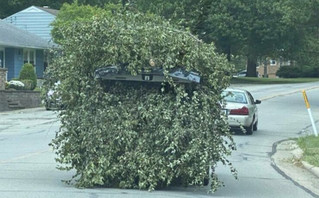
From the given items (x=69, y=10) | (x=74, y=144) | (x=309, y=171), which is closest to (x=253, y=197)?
(x=74, y=144)

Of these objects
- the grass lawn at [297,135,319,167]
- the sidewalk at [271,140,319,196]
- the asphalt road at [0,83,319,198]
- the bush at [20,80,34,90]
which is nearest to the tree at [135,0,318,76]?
the bush at [20,80,34,90]

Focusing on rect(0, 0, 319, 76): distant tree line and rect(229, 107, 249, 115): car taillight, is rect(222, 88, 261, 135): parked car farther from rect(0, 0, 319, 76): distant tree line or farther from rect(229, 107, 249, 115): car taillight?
rect(0, 0, 319, 76): distant tree line

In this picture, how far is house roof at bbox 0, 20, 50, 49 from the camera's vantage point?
44.3 m

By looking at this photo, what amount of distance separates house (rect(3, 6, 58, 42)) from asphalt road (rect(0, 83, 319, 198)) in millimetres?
31525

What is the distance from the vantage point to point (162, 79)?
1092 centimetres

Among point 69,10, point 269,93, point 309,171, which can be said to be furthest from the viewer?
point 69,10

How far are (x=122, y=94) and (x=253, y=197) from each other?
2.74 m

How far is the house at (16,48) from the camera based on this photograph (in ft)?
149

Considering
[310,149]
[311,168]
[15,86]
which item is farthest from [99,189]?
[15,86]

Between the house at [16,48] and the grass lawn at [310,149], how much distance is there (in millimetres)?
28251

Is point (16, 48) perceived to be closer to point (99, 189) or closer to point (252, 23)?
point (252, 23)

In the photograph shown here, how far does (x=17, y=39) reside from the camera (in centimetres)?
4603

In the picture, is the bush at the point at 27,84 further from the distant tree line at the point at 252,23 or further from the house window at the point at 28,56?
the distant tree line at the point at 252,23

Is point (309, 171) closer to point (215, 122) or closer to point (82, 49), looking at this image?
point (215, 122)
